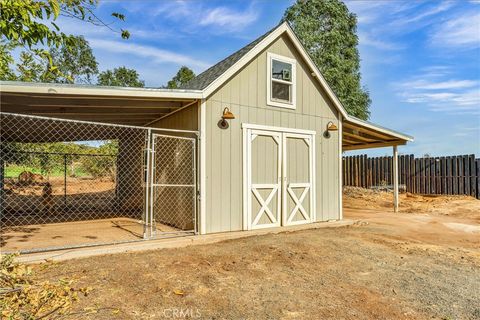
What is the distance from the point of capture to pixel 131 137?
11.3 meters

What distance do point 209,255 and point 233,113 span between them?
3.12 metres

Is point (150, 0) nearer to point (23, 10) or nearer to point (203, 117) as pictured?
point (203, 117)

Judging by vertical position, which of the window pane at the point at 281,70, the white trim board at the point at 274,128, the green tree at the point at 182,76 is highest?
the green tree at the point at 182,76

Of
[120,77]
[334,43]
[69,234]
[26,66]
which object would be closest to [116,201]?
[69,234]

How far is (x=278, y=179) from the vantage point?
7512 millimetres

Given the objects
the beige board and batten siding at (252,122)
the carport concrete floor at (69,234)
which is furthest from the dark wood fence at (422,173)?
the carport concrete floor at (69,234)

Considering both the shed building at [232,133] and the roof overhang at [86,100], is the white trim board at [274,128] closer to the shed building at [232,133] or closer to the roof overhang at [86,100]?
the shed building at [232,133]

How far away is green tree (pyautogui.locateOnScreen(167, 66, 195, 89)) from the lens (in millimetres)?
28047

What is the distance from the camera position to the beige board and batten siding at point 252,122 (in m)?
6.55

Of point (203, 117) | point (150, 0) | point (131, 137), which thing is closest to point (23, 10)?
point (203, 117)

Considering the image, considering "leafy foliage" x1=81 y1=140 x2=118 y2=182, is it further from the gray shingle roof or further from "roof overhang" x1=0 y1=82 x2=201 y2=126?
the gray shingle roof

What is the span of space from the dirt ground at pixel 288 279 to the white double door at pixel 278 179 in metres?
0.74

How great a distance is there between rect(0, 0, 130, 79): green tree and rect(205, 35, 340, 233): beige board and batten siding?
3.12m

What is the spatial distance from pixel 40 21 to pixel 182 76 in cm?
2550
